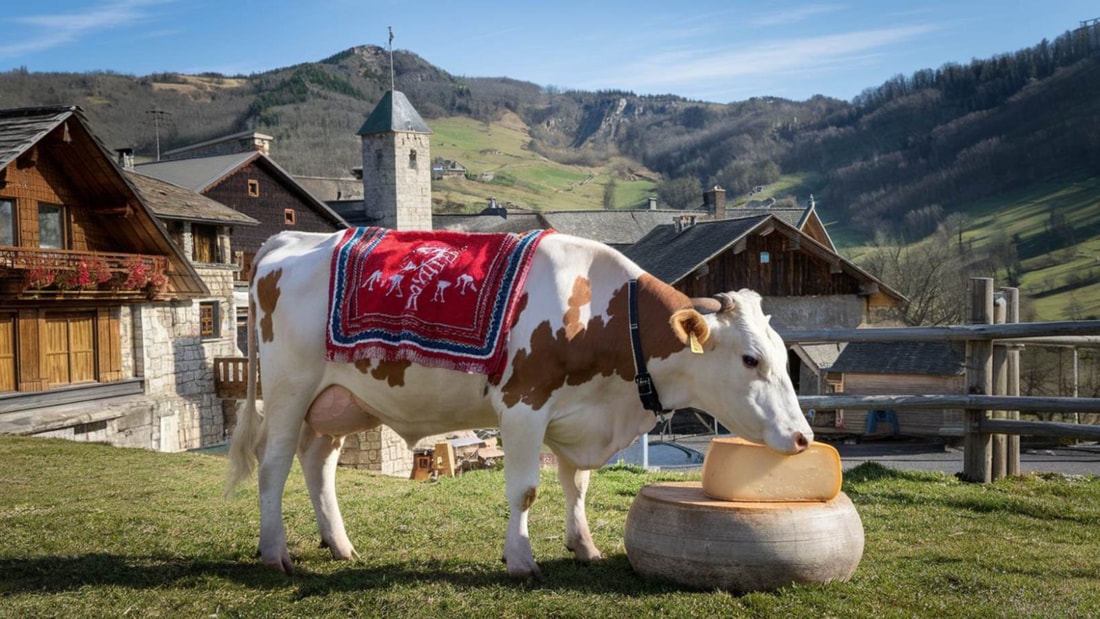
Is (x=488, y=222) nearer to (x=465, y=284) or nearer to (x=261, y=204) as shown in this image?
(x=261, y=204)

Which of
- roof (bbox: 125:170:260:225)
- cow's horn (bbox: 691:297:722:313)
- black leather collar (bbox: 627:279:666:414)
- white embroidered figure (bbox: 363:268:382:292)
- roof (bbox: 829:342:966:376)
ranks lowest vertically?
roof (bbox: 829:342:966:376)

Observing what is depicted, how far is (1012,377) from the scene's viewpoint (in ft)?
32.0

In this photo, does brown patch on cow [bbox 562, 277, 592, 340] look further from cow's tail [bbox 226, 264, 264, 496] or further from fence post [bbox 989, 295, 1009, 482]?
fence post [bbox 989, 295, 1009, 482]

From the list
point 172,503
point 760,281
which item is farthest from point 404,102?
point 172,503

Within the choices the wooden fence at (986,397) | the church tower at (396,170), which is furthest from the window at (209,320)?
the church tower at (396,170)

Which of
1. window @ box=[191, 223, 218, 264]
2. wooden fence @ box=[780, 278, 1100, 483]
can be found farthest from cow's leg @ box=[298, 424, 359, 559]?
window @ box=[191, 223, 218, 264]

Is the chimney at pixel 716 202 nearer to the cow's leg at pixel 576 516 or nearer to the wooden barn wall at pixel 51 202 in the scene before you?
the wooden barn wall at pixel 51 202

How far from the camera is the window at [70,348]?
85.4ft

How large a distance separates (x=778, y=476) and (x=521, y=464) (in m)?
1.49

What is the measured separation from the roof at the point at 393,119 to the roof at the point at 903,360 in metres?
49.4

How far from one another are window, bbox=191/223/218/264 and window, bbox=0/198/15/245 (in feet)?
30.5

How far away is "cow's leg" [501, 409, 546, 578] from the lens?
574 cm

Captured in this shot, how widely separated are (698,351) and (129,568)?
3781mm

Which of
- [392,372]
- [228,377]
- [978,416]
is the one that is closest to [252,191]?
[228,377]
